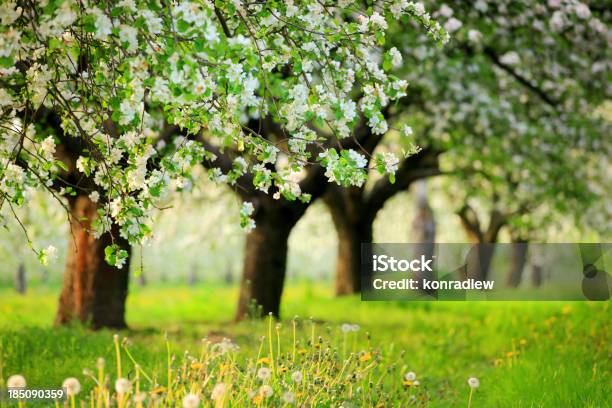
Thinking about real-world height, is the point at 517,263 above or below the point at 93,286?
above

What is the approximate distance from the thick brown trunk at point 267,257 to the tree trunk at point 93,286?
7.94ft

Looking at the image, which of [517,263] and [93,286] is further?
[517,263]

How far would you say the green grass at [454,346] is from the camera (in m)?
7.70

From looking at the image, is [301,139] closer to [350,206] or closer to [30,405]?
[30,405]

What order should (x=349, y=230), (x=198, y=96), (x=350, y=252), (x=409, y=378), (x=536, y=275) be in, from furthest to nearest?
(x=536, y=275)
(x=350, y=252)
(x=349, y=230)
(x=409, y=378)
(x=198, y=96)

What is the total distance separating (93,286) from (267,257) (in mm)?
3176

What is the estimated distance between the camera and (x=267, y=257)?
521 inches

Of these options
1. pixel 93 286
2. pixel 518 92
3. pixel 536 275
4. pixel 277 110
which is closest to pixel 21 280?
pixel 536 275

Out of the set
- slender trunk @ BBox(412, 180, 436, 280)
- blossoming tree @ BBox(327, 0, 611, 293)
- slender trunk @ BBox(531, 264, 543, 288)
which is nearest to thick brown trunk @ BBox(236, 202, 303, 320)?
blossoming tree @ BBox(327, 0, 611, 293)

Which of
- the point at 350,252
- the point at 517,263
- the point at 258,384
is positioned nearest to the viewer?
the point at 258,384

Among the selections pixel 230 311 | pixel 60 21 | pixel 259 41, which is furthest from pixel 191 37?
pixel 230 311

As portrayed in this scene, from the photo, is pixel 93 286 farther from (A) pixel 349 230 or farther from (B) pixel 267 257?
(A) pixel 349 230

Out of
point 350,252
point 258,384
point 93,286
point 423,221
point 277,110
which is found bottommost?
point 258,384

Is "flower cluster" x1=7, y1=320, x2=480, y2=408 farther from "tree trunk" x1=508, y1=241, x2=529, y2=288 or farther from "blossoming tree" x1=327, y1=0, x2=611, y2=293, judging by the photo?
"tree trunk" x1=508, y1=241, x2=529, y2=288
